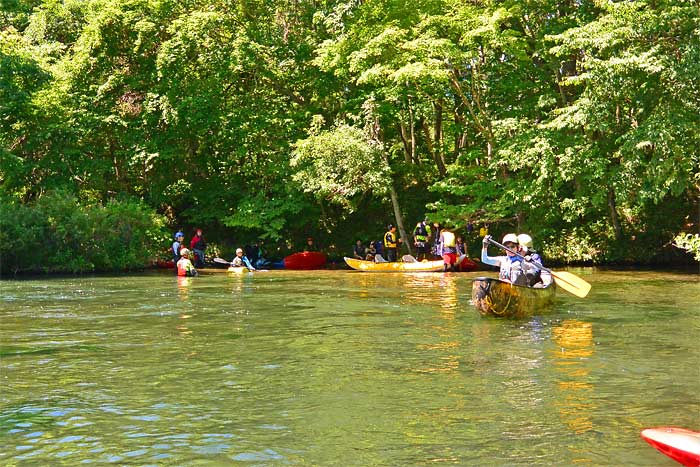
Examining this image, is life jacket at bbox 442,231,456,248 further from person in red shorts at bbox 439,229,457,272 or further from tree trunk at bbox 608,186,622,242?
tree trunk at bbox 608,186,622,242

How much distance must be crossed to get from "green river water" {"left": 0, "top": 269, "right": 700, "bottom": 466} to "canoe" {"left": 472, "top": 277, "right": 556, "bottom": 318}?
30 cm

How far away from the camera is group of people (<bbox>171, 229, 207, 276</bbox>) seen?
2662cm

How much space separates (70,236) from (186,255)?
478 centimetres

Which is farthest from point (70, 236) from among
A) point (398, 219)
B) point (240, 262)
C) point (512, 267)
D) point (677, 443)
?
point (677, 443)

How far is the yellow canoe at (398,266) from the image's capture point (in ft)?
94.2

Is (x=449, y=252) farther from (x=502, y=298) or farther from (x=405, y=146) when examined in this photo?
(x=502, y=298)

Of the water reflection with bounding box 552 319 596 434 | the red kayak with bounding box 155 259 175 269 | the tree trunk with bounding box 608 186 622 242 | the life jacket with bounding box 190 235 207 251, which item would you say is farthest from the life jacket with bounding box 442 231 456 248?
the water reflection with bounding box 552 319 596 434

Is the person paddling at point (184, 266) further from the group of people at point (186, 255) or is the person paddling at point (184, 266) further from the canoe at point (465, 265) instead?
the canoe at point (465, 265)

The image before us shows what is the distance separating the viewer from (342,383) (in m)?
9.92

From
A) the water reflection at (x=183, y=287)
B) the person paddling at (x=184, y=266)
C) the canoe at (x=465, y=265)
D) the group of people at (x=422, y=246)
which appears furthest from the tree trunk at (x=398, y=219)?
the water reflection at (x=183, y=287)

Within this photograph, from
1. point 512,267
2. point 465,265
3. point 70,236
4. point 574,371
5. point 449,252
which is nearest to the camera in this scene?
point 574,371

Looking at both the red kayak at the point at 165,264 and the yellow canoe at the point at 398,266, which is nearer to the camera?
the yellow canoe at the point at 398,266

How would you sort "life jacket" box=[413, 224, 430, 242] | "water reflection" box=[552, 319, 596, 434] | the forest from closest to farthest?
"water reflection" box=[552, 319, 596, 434]
the forest
"life jacket" box=[413, 224, 430, 242]

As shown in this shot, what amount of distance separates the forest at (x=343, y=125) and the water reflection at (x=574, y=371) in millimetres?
9940
